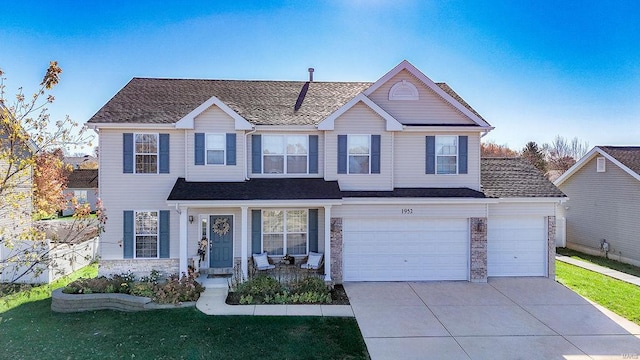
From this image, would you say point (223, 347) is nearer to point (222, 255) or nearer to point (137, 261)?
point (222, 255)

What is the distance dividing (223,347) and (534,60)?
18.4 metres

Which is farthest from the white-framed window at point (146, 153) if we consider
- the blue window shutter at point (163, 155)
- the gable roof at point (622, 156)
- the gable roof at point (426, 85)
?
the gable roof at point (622, 156)

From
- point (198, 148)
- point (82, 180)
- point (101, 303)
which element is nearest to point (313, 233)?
point (198, 148)

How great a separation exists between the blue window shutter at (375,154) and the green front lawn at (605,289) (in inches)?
324

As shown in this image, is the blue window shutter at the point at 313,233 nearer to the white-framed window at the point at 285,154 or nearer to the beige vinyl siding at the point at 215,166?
the white-framed window at the point at 285,154

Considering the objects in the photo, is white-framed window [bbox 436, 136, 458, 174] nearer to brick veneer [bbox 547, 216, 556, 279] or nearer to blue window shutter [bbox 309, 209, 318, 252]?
brick veneer [bbox 547, 216, 556, 279]

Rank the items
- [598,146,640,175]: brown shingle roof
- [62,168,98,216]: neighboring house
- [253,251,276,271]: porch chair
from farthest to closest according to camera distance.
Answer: [62,168,98,216]: neighboring house
[598,146,640,175]: brown shingle roof
[253,251,276,271]: porch chair

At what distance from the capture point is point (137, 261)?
13273mm

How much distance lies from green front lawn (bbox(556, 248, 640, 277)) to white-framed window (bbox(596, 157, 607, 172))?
14.7ft

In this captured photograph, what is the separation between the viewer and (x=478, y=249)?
1352 cm

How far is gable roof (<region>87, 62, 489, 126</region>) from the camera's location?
13.7m

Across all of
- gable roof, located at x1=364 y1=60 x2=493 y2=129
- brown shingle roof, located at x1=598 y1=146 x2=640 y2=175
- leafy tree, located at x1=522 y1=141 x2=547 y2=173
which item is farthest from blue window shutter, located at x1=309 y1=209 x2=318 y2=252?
leafy tree, located at x1=522 y1=141 x2=547 y2=173

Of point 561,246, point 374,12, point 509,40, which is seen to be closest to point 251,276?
point 374,12

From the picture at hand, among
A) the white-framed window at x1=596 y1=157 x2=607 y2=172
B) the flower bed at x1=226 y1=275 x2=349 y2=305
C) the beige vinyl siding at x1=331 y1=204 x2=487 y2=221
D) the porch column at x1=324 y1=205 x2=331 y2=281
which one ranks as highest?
the white-framed window at x1=596 y1=157 x2=607 y2=172
